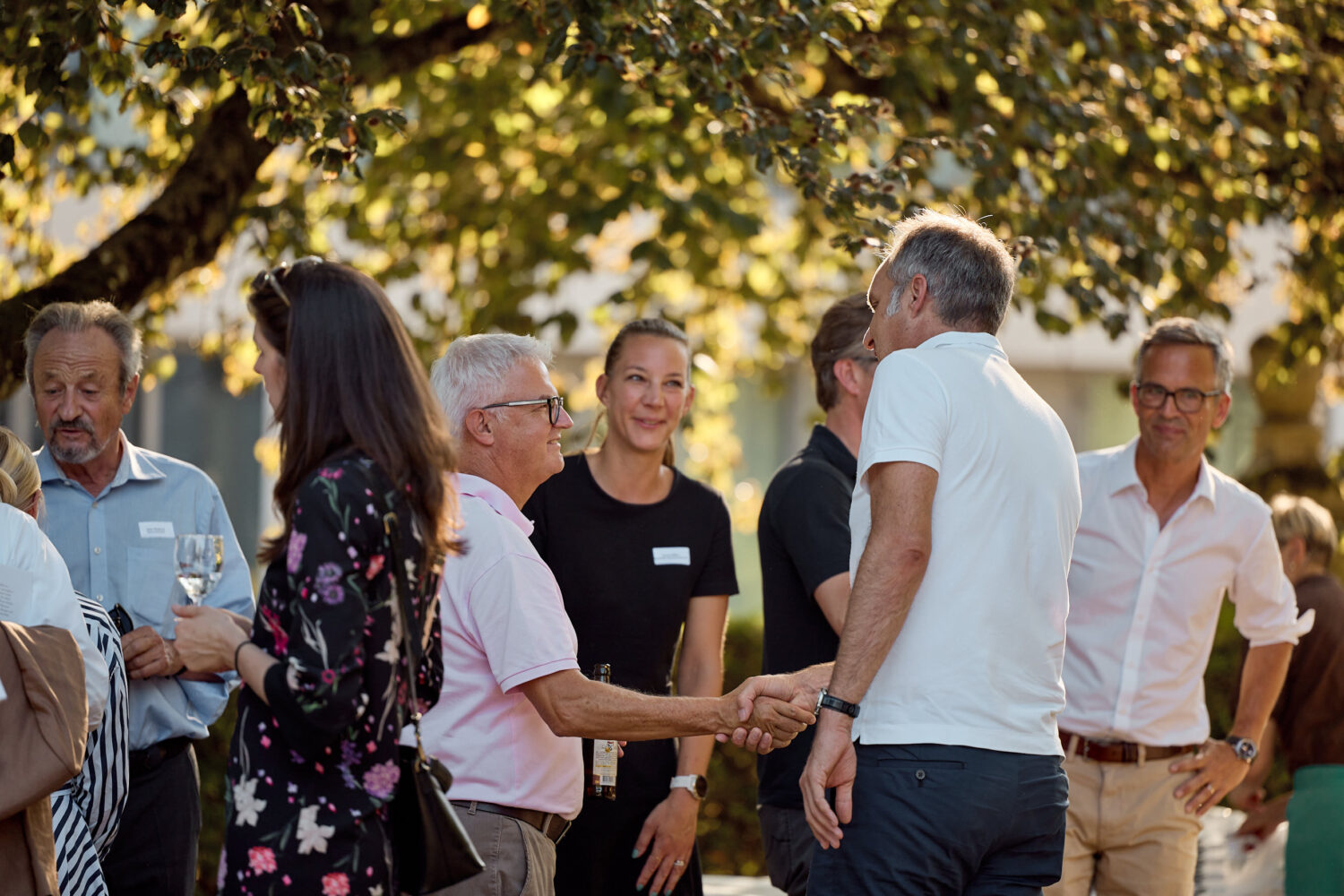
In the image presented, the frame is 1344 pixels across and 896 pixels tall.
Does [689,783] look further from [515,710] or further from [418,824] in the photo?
[418,824]

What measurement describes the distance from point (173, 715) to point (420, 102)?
18.6 feet

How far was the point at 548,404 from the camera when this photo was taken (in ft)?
10.7

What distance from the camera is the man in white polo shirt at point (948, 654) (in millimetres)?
2744

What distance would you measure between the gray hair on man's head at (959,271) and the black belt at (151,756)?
247 centimetres

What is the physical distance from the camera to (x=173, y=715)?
387 centimetres

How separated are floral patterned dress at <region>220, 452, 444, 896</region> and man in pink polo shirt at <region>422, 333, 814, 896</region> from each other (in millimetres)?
436

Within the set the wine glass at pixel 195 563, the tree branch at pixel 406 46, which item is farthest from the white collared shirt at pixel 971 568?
the tree branch at pixel 406 46

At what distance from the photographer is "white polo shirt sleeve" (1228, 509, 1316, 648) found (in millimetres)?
4457

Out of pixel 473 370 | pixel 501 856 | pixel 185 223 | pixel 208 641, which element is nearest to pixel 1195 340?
pixel 473 370

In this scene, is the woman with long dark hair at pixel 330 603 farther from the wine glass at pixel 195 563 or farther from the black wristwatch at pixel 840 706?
the black wristwatch at pixel 840 706

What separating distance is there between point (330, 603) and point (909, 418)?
4.03ft

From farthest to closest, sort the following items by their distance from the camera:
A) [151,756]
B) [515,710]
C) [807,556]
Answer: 1. [151,756]
2. [807,556]
3. [515,710]

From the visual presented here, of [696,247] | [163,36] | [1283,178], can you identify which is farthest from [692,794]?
[696,247]

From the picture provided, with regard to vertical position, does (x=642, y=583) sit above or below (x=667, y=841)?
above
